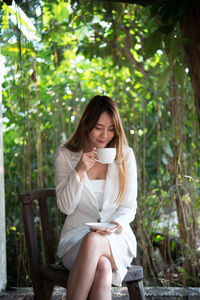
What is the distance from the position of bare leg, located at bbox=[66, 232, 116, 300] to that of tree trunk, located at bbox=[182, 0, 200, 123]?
0.86 meters

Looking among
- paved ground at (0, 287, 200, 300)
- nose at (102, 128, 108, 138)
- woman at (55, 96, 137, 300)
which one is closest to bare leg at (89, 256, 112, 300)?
woman at (55, 96, 137, 300)

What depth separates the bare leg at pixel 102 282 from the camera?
5.84ft

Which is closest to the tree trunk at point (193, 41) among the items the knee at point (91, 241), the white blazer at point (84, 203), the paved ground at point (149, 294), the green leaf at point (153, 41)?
the green leaf at point (153, 41)

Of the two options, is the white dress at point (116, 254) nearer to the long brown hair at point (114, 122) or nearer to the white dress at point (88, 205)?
the white dress at point (88, 205)

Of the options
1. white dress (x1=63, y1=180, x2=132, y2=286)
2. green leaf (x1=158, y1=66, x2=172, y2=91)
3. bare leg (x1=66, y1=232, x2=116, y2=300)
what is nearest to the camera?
green leaf (x1=158, y1=66, x2=172, y2=91)

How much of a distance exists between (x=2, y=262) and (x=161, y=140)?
1.33 m

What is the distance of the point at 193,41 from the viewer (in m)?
1.28

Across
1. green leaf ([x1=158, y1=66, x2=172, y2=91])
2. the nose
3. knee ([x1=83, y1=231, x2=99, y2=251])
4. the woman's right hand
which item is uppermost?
green leaf ([x1=158, y1=66, x2=172, y2=91])

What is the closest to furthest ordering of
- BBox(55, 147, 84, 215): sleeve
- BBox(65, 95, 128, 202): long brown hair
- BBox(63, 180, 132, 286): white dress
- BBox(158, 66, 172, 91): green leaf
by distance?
BBox(158, 66, 172, 91): green leaf < BBox(63, 180, 132, 286): white dress < BBox(55, 147, 84, 215): sleeve < BBox(65, 95, 128, 202): long brown hair

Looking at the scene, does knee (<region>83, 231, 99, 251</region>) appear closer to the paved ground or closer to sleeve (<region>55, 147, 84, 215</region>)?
sleeve (<region>55, 147, 84, 215</region>)

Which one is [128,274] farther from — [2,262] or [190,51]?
[190,51]

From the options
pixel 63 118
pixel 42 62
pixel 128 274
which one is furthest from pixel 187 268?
pixel 42 62

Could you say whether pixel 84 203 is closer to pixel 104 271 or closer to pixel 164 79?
pixel 104 271

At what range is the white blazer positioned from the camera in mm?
2133
